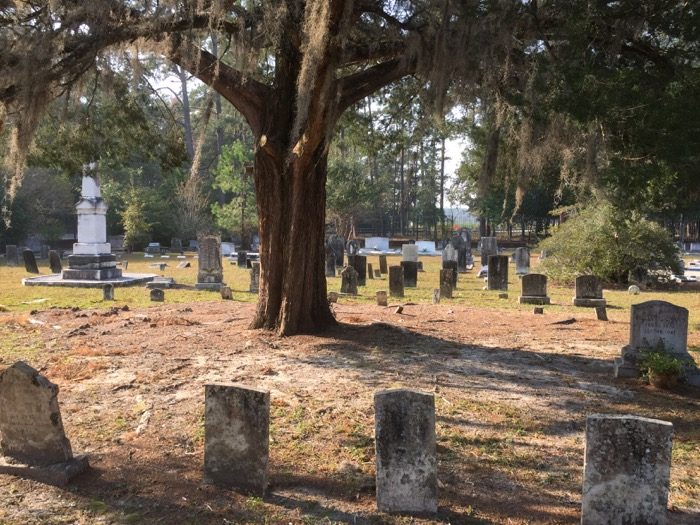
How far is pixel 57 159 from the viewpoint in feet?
35.0

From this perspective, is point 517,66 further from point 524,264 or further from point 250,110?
point 524,264

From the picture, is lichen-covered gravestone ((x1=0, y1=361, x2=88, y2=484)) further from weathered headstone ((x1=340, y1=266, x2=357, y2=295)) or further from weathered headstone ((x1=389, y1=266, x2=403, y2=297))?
weathered headstone ((x1=389, y1=266, x2=403, y2=297))

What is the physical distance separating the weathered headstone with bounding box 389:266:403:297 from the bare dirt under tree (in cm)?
565

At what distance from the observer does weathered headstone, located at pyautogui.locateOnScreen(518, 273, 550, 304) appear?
1548 cm

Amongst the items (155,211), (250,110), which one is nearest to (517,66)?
(250,110)

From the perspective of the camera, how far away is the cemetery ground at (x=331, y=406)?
3.95m

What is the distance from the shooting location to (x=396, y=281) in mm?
16625

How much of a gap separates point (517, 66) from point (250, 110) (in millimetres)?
3732

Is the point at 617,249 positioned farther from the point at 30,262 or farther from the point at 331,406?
the point at 30,262

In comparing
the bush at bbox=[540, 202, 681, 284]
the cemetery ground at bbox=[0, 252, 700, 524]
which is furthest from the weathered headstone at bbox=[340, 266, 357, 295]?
the bush at bbox=[540, 202, 681, 284]

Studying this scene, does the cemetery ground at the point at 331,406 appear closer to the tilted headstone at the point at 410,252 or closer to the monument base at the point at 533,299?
the monument base at the point at 533,299

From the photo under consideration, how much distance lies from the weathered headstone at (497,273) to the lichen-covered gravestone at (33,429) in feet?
51.2

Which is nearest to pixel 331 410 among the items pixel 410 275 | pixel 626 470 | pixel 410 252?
pixel 626 470

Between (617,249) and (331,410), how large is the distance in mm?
16568
